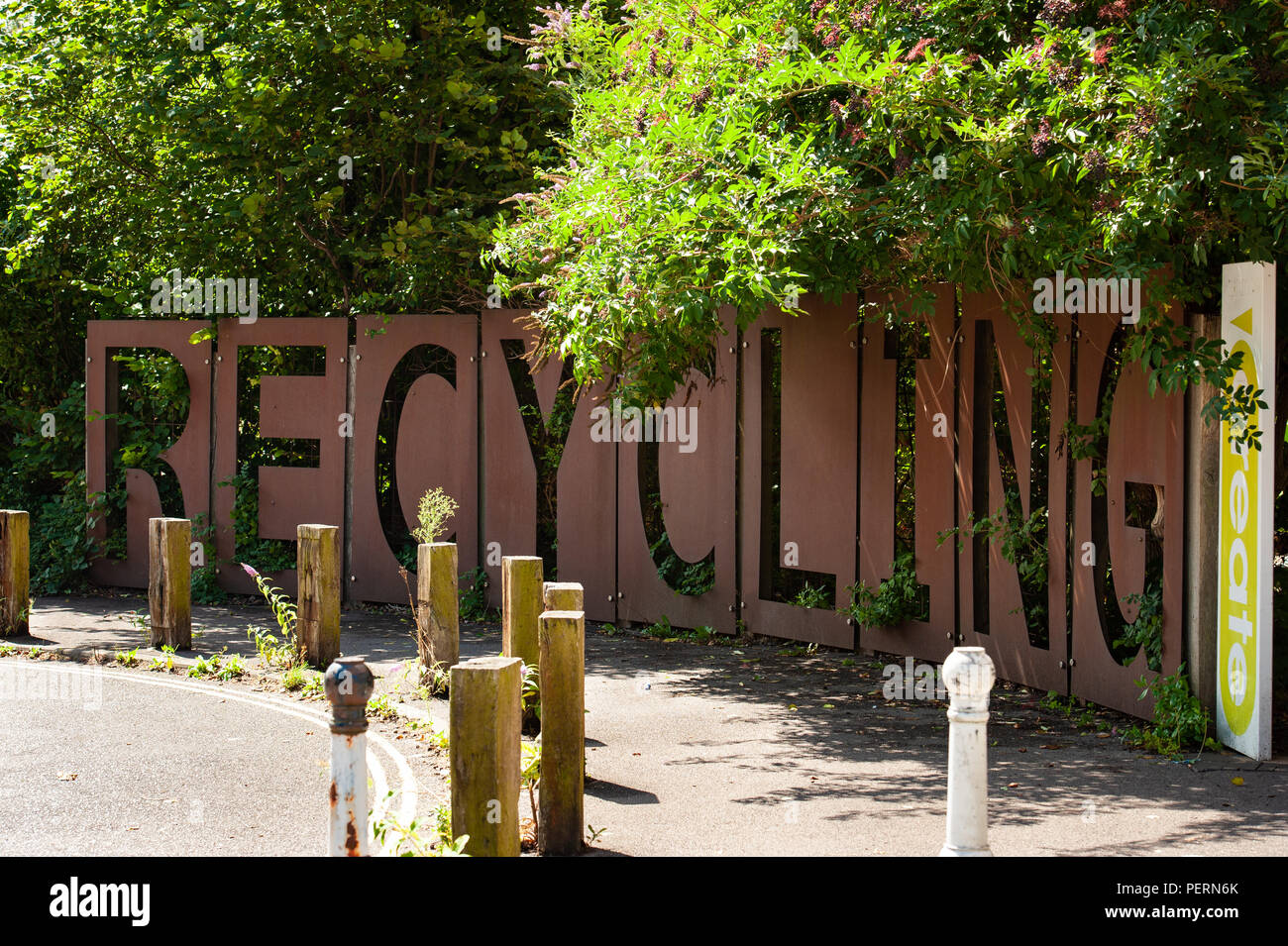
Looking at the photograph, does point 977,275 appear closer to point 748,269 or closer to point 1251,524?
point 748,269

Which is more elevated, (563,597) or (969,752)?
(563,597)

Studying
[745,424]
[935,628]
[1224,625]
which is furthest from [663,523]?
[1224,625]

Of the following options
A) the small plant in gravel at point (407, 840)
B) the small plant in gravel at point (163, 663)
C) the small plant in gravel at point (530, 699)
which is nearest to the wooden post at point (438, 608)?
the small plant in gravel at point (530, 699)

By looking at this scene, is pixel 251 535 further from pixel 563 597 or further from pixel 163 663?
pixel 563 597

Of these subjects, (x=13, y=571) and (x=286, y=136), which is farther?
(x=286, y=136)

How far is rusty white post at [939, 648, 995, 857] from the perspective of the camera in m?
4.35

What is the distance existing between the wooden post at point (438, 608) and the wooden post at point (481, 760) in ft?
12.8

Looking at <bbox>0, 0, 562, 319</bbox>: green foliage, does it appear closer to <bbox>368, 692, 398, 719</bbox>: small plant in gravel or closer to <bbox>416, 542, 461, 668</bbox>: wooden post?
<bbox>416, 542, 461, 668</bbox>: wooden post

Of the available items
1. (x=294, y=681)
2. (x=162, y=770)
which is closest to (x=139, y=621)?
(x=294, y=681)

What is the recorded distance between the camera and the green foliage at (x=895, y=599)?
10016 millimetres

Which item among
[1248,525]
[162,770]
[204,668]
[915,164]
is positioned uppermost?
[915,164]

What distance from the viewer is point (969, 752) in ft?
14.3

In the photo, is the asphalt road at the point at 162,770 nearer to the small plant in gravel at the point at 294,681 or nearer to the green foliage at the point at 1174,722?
the small plant in gravel at the point at 294,681

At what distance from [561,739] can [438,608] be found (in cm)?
355
